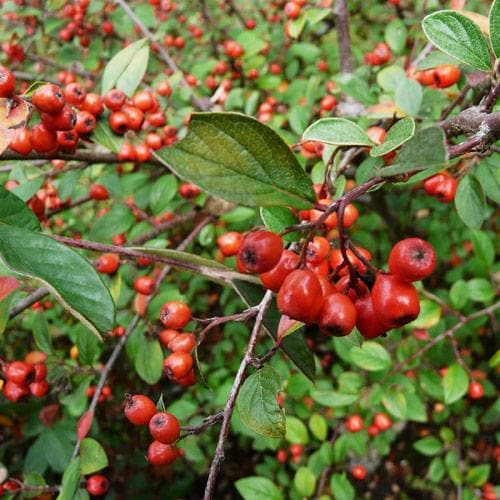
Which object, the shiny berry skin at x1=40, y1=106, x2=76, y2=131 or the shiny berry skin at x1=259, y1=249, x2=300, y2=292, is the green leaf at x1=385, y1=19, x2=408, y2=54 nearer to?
the shiny berry skin at x1=40, y1=106, x2=76, y2=131

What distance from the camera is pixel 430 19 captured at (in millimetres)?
1278

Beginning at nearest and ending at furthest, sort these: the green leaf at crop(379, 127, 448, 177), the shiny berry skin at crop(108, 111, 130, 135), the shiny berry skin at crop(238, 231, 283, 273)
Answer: the green leaf at crop(379, 127, 448, 177)
the shiny berry skin at crop(238, 231, 283, 273)
the shiny berry skin at crop(108, 111, 130, 135)

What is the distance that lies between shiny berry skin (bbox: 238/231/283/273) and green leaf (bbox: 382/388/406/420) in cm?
186

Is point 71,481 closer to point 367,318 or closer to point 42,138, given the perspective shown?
point 42,138

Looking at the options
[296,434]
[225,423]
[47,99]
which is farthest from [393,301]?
[296,434]

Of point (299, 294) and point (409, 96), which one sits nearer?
point (299, 294)

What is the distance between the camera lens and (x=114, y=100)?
5.95ft

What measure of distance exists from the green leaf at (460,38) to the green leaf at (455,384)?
1608 millimetres

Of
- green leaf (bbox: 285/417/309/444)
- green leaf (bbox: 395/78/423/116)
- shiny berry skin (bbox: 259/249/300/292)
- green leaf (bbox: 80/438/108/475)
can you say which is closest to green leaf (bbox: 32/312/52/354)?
green leaf (bbox: 80/438/108/475)

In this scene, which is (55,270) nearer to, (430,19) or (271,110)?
(430,19)

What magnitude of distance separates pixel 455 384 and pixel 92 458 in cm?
169

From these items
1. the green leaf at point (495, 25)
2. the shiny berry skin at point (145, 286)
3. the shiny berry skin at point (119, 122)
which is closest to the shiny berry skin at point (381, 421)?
the shiny berry skin at point (145, 286)

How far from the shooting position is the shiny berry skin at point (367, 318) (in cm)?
100

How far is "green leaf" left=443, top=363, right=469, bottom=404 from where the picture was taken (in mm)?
2301
